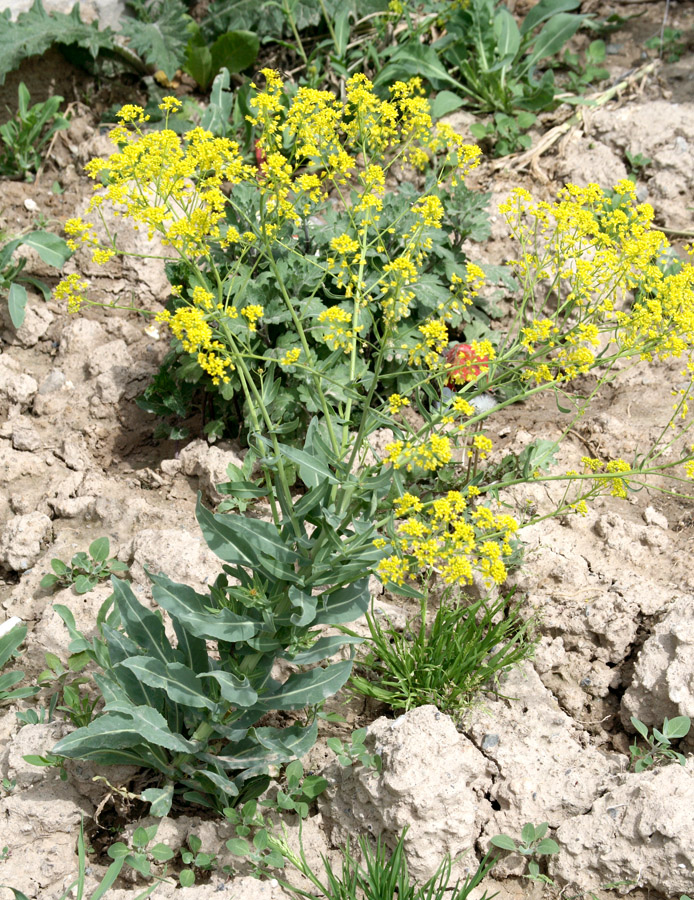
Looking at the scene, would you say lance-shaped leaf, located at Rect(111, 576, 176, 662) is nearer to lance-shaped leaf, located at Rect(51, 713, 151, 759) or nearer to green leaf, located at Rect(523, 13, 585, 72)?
lance-shaped leaf, located at Rect(51, 713, 151, 759)

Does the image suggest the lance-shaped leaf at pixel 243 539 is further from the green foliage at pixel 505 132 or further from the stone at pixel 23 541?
the green foliage at pixel 505 132

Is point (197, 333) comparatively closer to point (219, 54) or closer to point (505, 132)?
point (505, 132)

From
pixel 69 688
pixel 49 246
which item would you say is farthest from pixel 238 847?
pixel 49 246

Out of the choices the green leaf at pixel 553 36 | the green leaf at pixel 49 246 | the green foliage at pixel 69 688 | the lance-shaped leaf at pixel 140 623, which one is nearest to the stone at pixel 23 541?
the green foliage at pixel 69 688

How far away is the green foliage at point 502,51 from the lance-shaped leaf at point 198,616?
3731mm

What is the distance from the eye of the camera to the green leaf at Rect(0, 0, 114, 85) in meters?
4.92

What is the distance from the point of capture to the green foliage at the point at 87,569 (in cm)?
329

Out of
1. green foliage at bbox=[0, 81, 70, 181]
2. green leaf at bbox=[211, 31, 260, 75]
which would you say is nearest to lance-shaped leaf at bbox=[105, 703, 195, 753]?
green foliage at bbox=[0, 81, 70, 181]

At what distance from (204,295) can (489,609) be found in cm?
157

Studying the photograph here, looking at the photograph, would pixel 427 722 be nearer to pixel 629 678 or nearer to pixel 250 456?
pixel 629 678

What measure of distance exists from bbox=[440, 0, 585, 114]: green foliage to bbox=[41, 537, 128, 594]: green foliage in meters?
3.41

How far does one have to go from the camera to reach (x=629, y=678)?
310 centimetres

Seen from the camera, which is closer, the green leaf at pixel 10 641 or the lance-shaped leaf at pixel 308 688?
the lance-shaped leaf at pixel 308 688

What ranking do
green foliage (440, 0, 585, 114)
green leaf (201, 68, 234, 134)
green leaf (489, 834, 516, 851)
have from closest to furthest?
1. green leaf (489, 834, 516, 851)
2. green leaf (201, 68, 234, 134)
3. green foliage (440, 0, 585, 114)
